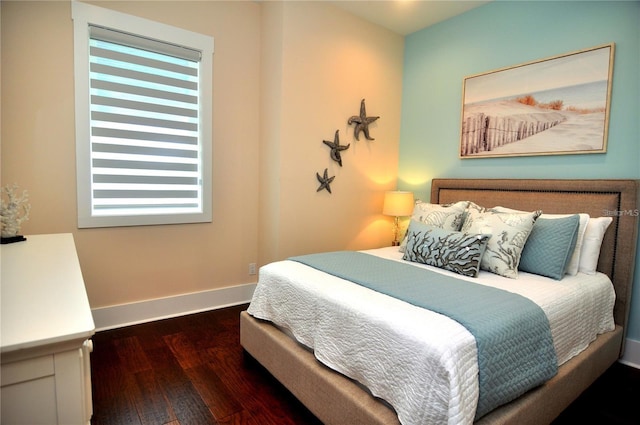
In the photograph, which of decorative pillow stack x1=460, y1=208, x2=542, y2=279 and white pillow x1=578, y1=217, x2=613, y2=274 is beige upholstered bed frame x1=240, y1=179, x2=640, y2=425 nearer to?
white pillow x1=578, y1=217, x2=613, y2=274

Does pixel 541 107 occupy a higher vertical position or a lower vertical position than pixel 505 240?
higher

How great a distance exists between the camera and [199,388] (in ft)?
6.31

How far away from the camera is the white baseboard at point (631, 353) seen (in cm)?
224

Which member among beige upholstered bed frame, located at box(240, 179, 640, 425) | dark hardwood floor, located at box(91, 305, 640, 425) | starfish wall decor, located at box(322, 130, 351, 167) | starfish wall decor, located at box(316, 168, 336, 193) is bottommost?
dark hardwood floor, located at box(91, 305, 640, 425)

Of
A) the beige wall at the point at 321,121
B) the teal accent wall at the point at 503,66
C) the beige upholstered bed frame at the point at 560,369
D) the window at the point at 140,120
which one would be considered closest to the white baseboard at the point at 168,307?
the beige wall at the point at 321,121

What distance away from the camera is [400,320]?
4.28ft

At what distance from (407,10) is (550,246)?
2440 mm

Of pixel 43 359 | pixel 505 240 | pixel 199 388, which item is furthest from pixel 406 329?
pixel 199 388

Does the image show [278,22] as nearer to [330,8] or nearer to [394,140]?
[330,8]

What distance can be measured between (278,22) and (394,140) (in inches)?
66.6

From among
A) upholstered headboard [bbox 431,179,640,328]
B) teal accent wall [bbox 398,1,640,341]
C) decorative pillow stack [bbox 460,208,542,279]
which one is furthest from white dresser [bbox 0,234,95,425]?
teal accent wall [bbox 398,1,640,341]

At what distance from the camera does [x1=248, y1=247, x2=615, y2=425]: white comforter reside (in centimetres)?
113

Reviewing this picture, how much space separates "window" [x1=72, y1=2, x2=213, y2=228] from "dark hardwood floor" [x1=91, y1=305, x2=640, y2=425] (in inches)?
38.8

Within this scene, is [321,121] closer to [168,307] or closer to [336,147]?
[336,147]
